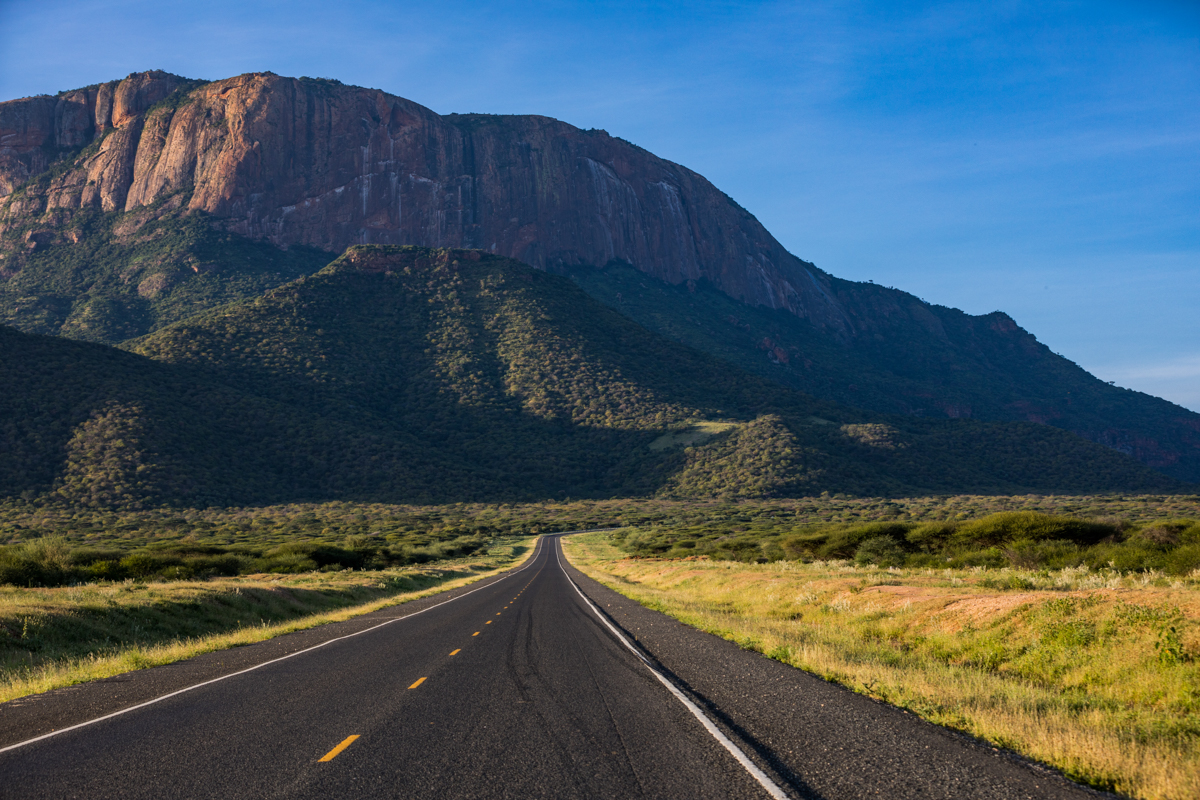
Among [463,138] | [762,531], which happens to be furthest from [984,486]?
[463,138]

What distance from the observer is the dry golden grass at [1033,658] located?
663cm

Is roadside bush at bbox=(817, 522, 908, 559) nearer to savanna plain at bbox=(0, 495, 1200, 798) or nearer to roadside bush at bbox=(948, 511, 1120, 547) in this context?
savanna plain at bbox=(0, 495, 1200, 798)

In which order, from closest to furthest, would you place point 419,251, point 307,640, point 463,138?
1. point 307,640
2. point 419,251
3. point 463,138

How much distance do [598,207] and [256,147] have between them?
84.0 meters

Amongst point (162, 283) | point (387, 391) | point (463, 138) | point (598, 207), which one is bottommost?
point (387, 391)

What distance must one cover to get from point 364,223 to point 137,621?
502 feet

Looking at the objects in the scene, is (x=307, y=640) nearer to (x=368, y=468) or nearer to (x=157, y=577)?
(x=157, y=577)

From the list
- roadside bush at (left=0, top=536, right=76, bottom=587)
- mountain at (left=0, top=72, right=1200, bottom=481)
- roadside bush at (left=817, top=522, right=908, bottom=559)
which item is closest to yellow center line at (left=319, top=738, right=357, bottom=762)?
roadside bush at (left=0, top=536, right=76, bottom=587)

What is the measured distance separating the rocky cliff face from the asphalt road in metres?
151

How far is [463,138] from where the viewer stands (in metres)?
186

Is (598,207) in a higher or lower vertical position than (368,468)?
higher

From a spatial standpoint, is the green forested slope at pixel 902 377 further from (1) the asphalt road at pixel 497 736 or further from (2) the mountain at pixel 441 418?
(1) the asphalt road at pixel 497 736

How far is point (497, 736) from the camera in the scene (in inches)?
302

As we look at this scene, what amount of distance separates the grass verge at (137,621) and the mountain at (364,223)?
→ 10465 centimetres
